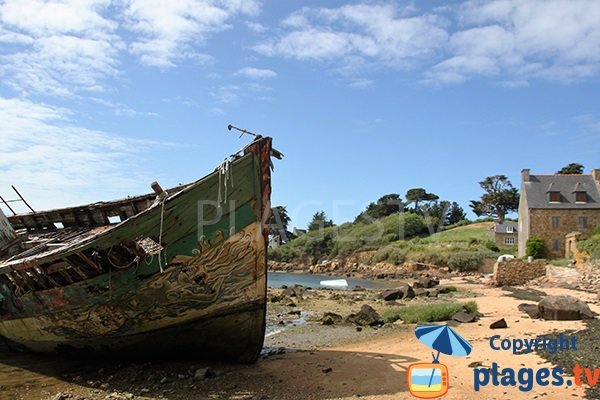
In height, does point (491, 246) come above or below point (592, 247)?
above

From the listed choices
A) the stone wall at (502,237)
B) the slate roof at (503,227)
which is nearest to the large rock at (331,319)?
the stone wall at (502,237)

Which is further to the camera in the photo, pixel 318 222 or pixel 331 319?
pixel 318 222

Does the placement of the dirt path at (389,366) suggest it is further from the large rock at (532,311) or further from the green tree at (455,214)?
the green tree at (455,214)

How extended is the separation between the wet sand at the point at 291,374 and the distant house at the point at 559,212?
2645cm

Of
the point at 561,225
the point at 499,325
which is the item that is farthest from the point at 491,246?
the point at 499,325

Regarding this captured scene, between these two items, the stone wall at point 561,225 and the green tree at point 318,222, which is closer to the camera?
the stone wall at point 561,225

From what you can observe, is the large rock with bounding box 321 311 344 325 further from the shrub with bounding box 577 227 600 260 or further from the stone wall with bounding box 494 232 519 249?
the stone wall with bounding box 494 232 519 249

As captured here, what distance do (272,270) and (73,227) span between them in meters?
58.7

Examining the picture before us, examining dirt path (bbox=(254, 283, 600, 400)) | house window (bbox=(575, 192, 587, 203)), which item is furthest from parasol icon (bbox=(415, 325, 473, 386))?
house window (bbox=(575, 192, 587, 203))

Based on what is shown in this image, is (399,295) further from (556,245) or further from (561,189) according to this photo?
(561,189)

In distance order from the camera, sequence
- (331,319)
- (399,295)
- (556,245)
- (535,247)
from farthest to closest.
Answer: (556,245) → (535,247) → (399,295) → (331,319)

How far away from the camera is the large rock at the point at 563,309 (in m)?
11.9

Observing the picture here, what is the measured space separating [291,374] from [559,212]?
33470 mm

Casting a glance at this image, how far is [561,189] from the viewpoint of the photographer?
3728 centimetres
